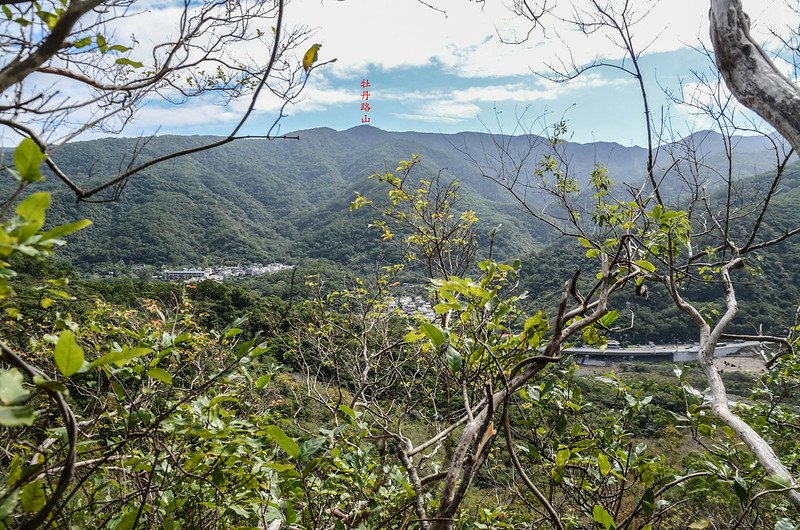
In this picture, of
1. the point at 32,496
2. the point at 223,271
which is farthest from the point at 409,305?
the point at 223,271

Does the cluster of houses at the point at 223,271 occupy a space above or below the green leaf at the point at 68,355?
below

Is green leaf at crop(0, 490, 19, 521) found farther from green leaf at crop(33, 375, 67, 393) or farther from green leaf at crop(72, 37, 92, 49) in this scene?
green leaf at crop(72, 37, 92, 49)

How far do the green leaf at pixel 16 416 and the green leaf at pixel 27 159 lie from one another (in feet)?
1.06

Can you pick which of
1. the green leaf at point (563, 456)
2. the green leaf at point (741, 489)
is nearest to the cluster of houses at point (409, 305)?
the green leaf at point (563, 456)

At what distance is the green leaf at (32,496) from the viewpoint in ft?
2.58

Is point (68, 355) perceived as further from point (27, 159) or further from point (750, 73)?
point (750, 73)

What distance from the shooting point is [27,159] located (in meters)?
0.61

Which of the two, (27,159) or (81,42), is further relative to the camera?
(81,42)

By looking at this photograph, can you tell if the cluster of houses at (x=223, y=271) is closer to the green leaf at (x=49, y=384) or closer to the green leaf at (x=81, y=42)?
the green leaf at (x=81, y=42)

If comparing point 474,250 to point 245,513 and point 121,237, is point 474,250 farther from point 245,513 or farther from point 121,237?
point 121,237

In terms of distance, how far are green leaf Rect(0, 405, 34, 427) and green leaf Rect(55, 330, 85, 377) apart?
0.09 metres

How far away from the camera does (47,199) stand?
0.60 m

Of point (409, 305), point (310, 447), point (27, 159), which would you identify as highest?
point (27, 159)

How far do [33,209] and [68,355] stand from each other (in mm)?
208
